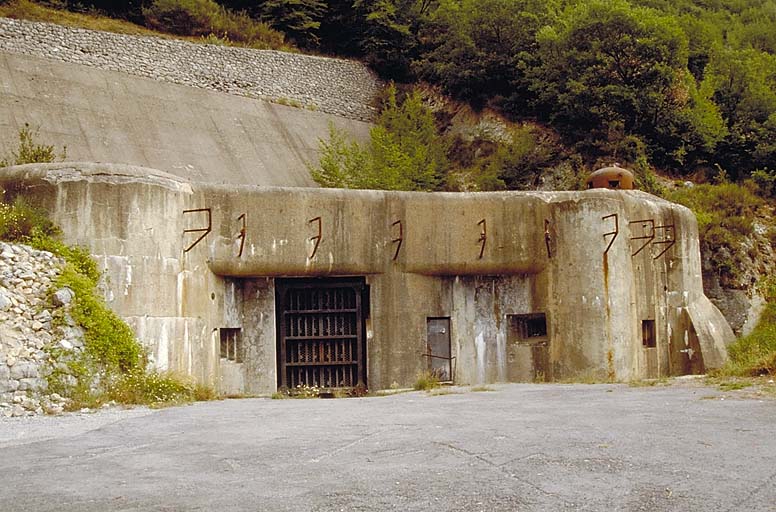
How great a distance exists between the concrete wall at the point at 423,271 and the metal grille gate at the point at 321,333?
25 cm

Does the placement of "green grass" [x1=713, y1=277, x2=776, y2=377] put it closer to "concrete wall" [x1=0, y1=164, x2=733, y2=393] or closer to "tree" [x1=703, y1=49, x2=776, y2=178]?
"concrete wall" [x1=0, y1=164, x2=733, y2=393]

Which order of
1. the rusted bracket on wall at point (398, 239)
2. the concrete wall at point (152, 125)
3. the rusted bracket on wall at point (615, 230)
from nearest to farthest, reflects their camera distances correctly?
the rusted bracket on wall at point (398, 239) → the rusted bracket on wall at point (615, 230) → the concrete wall at point (152, 125)

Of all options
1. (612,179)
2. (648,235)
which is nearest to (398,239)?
(648,235)

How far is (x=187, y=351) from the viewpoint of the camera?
38.9 ft

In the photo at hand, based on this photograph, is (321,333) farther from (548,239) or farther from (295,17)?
(295,17)

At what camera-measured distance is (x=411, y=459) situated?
Result: 5.65 meters

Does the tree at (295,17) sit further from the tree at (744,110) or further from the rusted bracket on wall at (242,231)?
the rusted bracket on wall at (242,231)

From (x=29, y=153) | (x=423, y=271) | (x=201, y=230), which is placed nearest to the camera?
(x=201, y=230)

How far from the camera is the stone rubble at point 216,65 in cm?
2517

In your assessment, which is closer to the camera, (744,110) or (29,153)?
(29,153)

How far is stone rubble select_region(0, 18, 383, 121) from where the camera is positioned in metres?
25.2

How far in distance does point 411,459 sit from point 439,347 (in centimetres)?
789

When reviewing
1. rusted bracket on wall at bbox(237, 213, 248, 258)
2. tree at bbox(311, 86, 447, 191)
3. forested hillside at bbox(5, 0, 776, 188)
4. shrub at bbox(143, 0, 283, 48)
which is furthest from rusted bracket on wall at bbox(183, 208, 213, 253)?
shrub at bbox(143, 0, 283, 48)

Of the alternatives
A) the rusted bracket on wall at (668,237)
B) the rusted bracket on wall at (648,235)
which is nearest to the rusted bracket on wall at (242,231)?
the rusted bracket on wall at (648,235)
